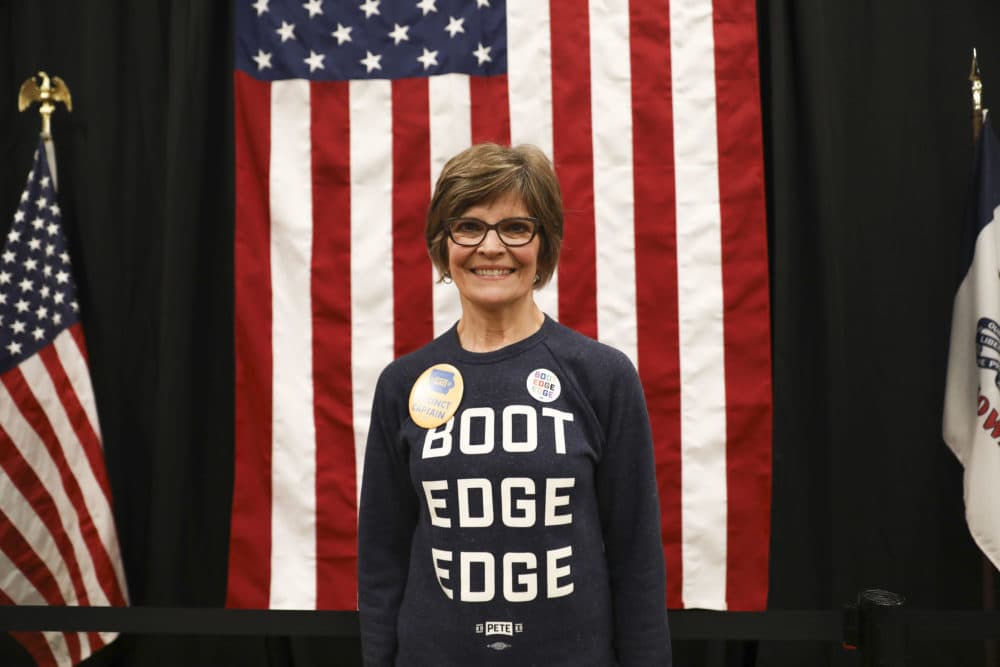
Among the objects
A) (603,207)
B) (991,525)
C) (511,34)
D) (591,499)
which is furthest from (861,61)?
(591,499)

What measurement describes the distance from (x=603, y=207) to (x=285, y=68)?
1.07m

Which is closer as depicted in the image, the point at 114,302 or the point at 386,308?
the point at 386,308

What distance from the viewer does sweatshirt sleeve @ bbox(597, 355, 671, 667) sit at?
1211 mm

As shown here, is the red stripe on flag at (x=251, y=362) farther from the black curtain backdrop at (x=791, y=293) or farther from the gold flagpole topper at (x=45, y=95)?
the gold flagpole topper at (x=45, y=95)

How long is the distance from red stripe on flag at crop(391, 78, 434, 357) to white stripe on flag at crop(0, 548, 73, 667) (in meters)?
1.30

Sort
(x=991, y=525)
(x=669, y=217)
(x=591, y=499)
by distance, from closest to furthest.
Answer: (x=591, y=499)
(x=991, y=525)
(x=669, y=217)

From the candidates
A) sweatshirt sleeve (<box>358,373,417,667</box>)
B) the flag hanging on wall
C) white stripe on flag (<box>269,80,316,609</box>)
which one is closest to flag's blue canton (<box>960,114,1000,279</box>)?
the flag hanging on wall

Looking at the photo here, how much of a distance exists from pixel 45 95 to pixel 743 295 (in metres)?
2.25

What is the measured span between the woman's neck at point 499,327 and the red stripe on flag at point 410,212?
1048 mm

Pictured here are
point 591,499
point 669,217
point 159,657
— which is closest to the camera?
point 591,499

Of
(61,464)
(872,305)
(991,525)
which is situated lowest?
(991,525)

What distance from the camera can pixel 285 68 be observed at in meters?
2.34

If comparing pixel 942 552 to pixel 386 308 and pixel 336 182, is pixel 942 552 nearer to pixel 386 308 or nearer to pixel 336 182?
pixel 386 308

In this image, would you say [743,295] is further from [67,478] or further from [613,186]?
[67,478]
